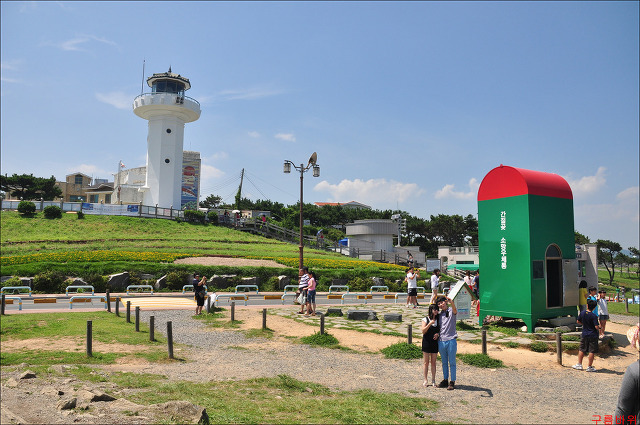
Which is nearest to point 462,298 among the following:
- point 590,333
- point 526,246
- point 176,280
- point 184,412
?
point 526,246

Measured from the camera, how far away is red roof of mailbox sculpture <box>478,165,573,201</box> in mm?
14067

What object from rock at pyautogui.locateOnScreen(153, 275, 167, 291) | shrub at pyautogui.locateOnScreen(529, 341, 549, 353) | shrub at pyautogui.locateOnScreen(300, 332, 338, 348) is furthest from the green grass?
shrub at pyautogui.locateOnScreen(529, 341, 549, 353)

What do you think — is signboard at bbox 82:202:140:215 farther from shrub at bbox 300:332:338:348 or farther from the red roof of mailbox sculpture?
the red roof of mailbox sculpture

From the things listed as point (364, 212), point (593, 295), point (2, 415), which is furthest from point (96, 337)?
point (364, 212)

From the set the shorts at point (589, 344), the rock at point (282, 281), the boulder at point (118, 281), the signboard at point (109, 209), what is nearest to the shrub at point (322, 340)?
the shorts at point (589, 344)

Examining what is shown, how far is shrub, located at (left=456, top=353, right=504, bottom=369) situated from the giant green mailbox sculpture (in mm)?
3630

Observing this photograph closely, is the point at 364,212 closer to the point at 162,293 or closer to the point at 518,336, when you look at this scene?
the point at 162,293

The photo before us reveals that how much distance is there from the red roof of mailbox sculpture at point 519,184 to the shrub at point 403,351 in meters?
6.22

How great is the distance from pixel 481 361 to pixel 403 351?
193cm

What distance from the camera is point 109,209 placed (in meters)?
44.6

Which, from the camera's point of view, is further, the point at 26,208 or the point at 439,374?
the point at 26,208

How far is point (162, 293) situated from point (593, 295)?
20277 millimetres

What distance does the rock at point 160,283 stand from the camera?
24922 millimetres

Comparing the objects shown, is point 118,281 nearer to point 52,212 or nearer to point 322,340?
point 322,340
